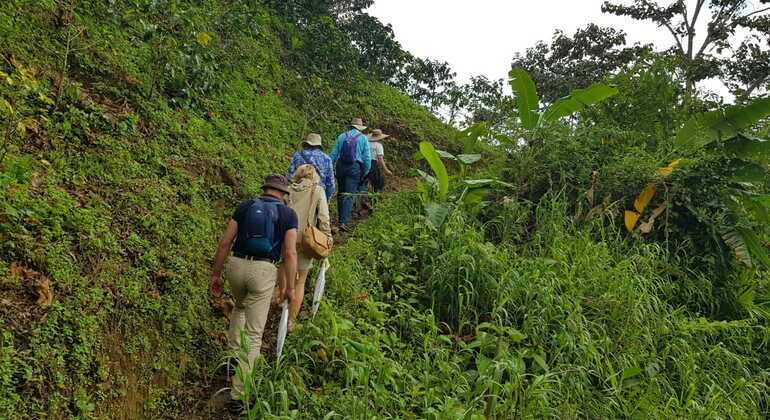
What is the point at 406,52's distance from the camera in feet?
68.0

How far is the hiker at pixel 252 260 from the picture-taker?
12.6 feet

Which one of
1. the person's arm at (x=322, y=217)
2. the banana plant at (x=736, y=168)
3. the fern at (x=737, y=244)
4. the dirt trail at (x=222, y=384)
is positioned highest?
the banana plant at (x=736, y=168)

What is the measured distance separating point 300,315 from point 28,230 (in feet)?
7.80

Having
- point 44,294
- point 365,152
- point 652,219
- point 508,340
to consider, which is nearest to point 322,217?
point 508,340

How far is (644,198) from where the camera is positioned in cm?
743

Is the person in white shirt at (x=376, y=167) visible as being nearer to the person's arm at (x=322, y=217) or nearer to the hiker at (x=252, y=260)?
the person's arm at (x=322, y=217)

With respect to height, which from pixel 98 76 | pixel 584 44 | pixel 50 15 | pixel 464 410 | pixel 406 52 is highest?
pixel 584 44

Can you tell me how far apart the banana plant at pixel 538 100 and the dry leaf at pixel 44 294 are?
6973 mm

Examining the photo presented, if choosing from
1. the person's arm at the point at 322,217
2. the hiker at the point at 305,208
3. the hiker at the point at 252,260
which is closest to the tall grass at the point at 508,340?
the hiker at the point at 252,260

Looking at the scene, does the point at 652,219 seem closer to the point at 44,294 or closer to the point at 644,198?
the point at 644,198

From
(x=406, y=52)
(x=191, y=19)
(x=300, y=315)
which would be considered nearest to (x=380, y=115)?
(x=406, y=52)

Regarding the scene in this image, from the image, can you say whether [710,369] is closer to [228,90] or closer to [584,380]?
[584,380]

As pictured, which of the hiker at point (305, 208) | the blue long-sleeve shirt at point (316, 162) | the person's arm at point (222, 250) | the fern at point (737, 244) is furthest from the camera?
the fern at point (737, 244)

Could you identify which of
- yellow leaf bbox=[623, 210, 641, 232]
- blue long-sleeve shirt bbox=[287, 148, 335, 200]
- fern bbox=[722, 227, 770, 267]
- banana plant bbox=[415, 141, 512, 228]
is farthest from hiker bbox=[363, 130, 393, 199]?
fern bbox=[722, 227, 770, 267]
